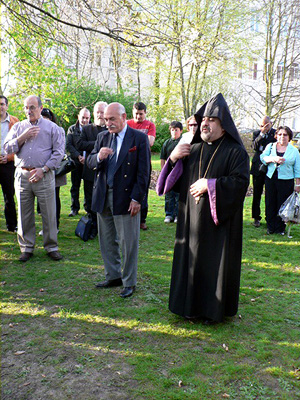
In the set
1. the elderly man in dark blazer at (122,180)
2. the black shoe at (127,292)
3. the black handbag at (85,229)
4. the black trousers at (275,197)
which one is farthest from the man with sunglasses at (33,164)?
the black trousers at (275,197)

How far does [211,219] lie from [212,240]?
22cm

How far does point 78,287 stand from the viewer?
5422 millimetres

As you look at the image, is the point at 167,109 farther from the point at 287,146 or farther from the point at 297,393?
the point at 297,393

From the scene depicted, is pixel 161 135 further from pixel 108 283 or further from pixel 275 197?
pixel 108 283

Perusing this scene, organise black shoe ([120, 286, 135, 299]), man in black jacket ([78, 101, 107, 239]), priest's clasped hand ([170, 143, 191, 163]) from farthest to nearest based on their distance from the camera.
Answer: man in black jacket ([78, 101, 107, 239]), black shoe ([120, 286, 135, 299]), priest's clasped hand ([170, 143, 191, 163])

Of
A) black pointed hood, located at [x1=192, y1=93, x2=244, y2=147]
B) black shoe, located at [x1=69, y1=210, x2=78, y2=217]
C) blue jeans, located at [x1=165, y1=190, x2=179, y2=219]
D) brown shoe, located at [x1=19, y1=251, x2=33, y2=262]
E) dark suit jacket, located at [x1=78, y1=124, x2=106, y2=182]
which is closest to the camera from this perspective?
black pointed hood, located at [x1=192, y1=93, x2=244, y2=147]

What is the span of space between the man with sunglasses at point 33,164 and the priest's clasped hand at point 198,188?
271cm

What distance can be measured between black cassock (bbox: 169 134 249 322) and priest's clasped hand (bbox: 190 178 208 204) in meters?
0.07

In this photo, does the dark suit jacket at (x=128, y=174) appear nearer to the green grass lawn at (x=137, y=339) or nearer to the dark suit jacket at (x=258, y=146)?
the green grass lawn at (x=137, y=339)

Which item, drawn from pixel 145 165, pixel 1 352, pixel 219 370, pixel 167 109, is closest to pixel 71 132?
pixel 145 165

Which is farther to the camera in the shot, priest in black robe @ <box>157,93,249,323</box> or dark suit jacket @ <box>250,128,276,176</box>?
dark suit jacket @ <box>250,128,276,176</box>

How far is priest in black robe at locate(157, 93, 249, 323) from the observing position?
4.18 metres

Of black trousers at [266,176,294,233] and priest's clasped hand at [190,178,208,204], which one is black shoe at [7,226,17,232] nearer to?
priest's clasped hand at [190,178,208,204]

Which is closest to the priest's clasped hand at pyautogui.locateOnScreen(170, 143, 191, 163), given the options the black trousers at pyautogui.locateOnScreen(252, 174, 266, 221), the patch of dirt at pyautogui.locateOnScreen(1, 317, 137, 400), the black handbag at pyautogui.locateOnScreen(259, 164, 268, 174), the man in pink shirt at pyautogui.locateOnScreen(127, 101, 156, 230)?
the patch of dirt at pyautogui.locateOnScreen(1, 317, 137, 400)
